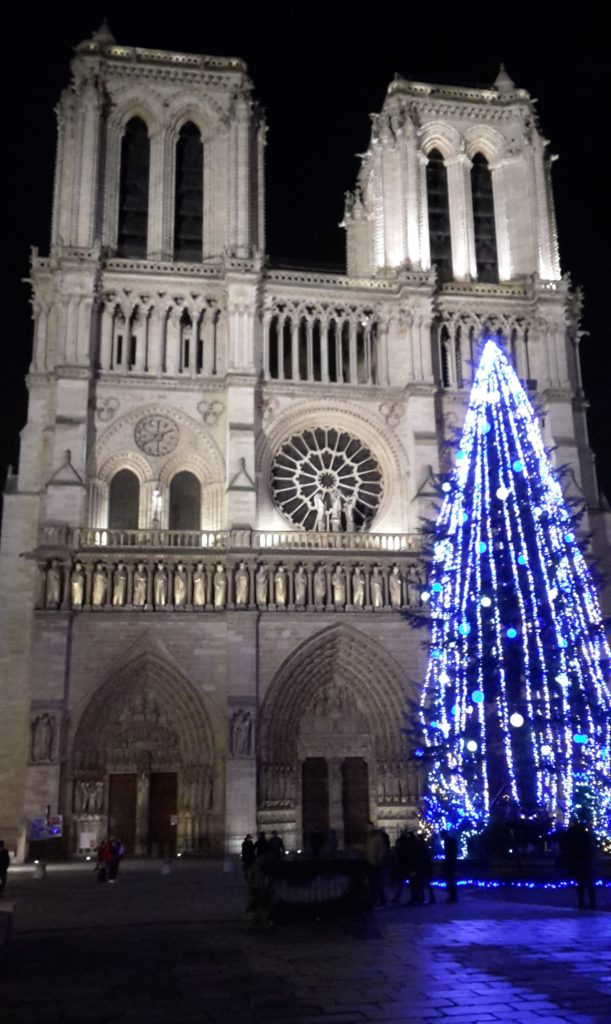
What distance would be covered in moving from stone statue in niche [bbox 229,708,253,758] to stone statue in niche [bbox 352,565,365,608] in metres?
4.49

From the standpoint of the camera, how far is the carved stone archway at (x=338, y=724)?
86.2 ft

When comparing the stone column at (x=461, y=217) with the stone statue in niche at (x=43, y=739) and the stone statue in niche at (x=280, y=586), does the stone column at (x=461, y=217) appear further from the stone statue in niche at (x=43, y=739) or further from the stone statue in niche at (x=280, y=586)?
the stone statue in niche at (x=43, y=739)

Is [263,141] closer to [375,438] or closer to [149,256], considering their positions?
[149,256]

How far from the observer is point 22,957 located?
9.23m

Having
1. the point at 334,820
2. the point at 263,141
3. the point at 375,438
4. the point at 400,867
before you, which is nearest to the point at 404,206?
the point at 263,141

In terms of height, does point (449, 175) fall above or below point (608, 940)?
above

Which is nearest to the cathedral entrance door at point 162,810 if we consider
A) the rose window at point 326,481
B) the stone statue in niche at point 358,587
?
the stone statue in niche at point 358,587

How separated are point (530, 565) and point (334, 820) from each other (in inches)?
420

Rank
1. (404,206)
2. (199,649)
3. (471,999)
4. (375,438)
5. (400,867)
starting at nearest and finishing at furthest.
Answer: (471,999)
(400,867)
(199,649)
(375,438)
(404,206)

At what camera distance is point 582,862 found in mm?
12836

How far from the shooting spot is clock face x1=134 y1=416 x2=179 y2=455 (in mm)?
28516

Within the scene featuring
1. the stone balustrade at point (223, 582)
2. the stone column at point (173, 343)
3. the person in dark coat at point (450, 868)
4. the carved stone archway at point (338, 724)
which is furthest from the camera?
the stone column at point (173, 343)

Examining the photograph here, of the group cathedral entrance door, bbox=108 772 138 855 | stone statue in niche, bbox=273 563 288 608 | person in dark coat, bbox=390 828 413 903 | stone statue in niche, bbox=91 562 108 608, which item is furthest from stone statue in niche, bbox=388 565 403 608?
person in dark coat, bbox=390 828 413 903

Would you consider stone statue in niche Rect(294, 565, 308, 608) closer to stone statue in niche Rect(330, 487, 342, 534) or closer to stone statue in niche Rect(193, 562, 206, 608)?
stone statue in niche Rect(330, 487, 342, 534)
